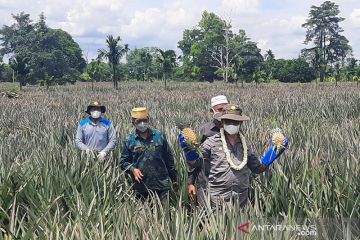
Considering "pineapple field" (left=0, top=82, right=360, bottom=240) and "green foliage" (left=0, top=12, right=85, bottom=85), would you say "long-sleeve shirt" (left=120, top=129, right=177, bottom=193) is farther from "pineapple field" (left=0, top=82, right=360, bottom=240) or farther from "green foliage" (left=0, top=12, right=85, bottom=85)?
"green foliage" (left=0, top=12, right=85, bottom=85)

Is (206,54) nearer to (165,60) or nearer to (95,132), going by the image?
(165,60)

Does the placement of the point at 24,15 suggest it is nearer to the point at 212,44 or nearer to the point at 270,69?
the point at 212,44

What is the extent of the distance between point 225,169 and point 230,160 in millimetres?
109

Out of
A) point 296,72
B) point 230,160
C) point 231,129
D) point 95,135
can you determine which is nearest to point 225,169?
point 230,160

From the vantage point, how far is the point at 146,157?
4.14m

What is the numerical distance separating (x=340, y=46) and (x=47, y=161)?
7180cm

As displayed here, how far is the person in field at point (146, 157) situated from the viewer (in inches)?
163

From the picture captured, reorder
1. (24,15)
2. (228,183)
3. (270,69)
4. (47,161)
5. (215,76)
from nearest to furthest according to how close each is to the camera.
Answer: (228,183) → (47,161) → (270,69) → (215,76) → (24,15)

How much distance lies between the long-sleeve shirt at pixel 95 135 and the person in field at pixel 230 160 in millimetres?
1885

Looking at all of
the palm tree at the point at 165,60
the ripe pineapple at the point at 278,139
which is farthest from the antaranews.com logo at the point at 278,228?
the palm tree at the point at 165,60

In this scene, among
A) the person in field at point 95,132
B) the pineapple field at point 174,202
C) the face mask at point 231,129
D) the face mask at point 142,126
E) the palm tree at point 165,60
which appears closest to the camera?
the pineapple field at point 174,202

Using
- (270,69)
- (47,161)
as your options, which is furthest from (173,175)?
(270,69)

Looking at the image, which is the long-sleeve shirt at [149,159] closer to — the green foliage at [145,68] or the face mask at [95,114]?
the face mask at [95,114]

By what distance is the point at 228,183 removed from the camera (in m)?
3.52
